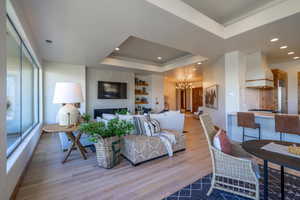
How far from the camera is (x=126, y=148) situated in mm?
2783

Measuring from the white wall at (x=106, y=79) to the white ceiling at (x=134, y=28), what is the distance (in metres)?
2.21

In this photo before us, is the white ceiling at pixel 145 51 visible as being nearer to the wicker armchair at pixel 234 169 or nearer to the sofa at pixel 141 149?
the sofa at pixel 141 149

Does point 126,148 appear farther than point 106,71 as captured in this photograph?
No

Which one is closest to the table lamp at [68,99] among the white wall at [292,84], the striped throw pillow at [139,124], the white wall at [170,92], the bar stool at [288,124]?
the striped throw pillow at [139,124]

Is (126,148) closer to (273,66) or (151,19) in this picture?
(151,19)

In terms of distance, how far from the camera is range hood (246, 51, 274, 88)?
405 centimetres

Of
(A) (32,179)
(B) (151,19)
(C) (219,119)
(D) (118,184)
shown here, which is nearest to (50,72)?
(A) (32,179)

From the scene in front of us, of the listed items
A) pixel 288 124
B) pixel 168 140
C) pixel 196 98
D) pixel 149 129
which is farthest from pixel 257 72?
pixel 196 98

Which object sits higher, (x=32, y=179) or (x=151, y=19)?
(x=151, y=19)

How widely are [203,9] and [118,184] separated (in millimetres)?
3539

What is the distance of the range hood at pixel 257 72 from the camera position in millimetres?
4045

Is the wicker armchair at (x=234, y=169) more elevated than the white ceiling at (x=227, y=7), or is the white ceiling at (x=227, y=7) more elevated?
the white ceiling at (x=227, y=7)

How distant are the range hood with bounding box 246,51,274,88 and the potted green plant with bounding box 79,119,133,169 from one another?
3.93 meters

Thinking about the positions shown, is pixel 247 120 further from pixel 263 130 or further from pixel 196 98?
pixel 196 98
